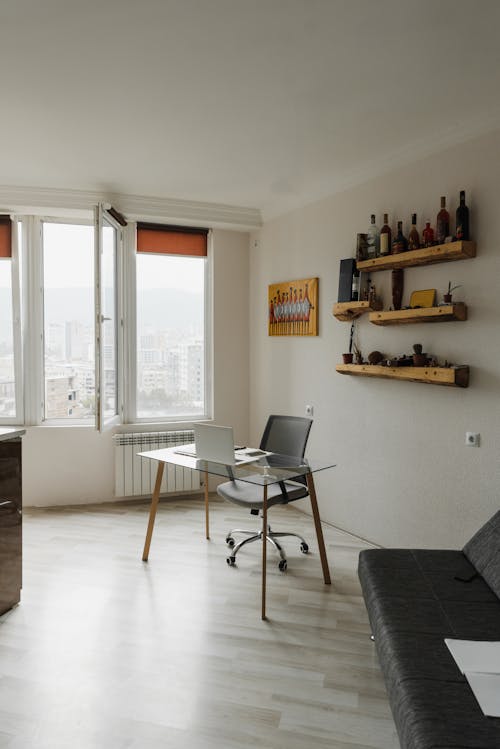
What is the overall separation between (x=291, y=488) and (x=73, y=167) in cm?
280

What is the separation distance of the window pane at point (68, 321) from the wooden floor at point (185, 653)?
1.39 meters

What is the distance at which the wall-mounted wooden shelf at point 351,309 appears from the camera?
12.7 feet

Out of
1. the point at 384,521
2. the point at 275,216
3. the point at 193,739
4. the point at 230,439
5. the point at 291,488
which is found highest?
the point at 275,216

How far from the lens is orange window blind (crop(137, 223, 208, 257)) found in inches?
204

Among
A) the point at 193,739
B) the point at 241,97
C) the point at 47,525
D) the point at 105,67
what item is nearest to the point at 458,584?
the point at 193,739

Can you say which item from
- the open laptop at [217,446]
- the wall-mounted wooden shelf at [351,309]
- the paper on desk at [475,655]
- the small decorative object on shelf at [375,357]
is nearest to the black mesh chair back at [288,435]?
the open laptop at [217,446]

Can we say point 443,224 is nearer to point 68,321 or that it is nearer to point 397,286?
point 397,286

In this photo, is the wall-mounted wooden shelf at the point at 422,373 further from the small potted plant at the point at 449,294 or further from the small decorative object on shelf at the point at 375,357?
the small potted plant at the point at 449,294

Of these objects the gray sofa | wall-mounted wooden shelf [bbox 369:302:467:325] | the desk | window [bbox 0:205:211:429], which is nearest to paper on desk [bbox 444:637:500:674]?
the gray sofa

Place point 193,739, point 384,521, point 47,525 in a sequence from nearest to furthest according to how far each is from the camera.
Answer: point 193,739 < point 384,521 < point 47,525

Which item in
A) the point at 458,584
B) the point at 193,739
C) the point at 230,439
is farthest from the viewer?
the point at 230,439

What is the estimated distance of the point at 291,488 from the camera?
3.72 meters

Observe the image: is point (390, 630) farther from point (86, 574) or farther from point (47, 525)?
point (47, 525)

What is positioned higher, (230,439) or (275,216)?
(275,216)
